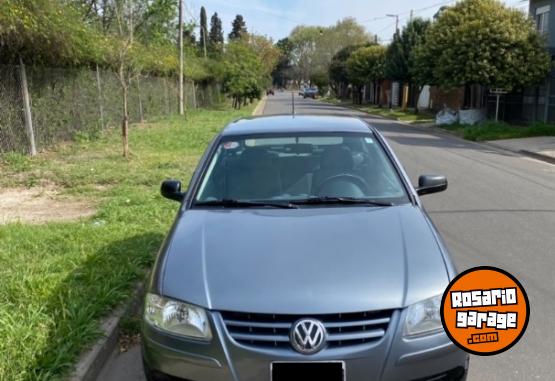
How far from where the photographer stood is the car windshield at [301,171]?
3779 mm

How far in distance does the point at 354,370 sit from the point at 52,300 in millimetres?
2558

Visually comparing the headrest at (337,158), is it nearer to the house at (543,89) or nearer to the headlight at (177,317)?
the headlight at (177,317)

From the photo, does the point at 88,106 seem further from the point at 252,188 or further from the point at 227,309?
the point at 227,309

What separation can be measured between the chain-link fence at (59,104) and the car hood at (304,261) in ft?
30.3

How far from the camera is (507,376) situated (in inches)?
137

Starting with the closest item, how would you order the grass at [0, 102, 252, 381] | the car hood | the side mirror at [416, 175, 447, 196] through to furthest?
the car hood → the grass at [0, 102, 252, 381] → the side mirror at [416, 175, 447, 196]

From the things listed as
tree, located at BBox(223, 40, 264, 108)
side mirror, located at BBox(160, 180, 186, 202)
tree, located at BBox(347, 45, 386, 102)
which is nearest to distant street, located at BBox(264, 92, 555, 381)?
side mirror, located at BBox(160, 180, 186, 202)

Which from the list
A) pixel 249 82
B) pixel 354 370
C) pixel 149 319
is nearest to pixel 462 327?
pixel 354 370

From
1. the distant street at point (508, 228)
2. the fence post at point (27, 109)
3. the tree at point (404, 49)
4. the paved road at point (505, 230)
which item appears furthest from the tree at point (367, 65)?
the fence post at point (27, 109)

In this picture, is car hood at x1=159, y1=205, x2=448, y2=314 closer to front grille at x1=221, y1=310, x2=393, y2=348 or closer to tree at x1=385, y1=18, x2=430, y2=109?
front grille at x1=221, y1=310, x2=393, y2=348

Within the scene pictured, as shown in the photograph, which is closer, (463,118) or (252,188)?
(252,188)

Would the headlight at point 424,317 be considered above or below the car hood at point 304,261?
below

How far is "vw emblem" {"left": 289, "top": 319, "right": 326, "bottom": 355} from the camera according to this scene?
2.46 metres

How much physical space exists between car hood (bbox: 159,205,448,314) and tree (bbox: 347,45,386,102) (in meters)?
51.2
